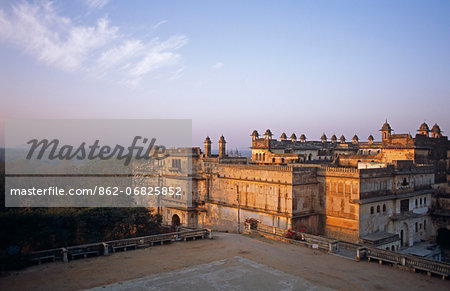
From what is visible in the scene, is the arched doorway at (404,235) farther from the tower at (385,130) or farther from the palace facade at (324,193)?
the tower at (385,130)

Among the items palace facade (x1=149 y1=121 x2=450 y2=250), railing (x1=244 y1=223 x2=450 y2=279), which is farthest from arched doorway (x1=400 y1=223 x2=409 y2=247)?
railing (x1=244 y1=223 x2=450 y2=279)

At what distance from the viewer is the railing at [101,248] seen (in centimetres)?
2392

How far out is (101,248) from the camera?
26281mm

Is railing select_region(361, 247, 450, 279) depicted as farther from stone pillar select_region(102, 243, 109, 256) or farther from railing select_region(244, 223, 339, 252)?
stone pillar select_region(102, 243, 109, 256)

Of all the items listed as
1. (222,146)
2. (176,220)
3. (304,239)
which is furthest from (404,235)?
(176,220)

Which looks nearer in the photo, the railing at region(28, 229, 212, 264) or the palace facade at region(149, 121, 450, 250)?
the railing at region(28, 229, 212, 264)

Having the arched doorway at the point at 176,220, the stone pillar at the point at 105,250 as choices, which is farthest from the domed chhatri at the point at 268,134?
the stone pillar at the point at 105,250

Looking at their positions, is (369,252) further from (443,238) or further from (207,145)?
(207,145)

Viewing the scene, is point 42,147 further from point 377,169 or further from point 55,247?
point 377,169

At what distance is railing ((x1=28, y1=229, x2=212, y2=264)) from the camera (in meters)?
23.9

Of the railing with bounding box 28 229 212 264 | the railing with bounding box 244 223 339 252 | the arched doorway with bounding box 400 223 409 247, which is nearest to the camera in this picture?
the railing with bounding box 28 229 212 264

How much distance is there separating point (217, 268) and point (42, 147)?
23.5 m

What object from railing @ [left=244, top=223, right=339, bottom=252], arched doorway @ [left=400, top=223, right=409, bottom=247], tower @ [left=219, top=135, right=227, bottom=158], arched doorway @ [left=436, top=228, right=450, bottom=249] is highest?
tower @ [left=219, top=135, right=227, bottom=158]

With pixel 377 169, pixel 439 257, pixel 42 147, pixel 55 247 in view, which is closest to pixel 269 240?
pixel 377 169
